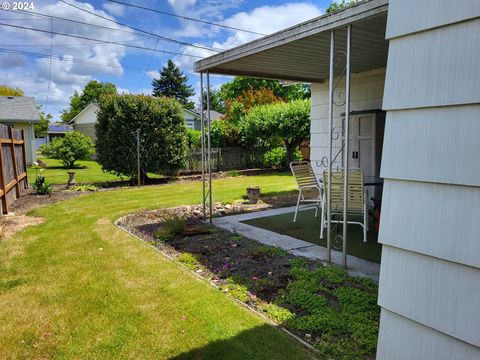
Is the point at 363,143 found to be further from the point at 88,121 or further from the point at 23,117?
the point at 88,121

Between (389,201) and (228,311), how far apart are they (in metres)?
1.70

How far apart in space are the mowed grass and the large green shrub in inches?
254

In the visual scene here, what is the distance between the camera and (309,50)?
16.2 feet

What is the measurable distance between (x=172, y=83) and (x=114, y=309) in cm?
5469

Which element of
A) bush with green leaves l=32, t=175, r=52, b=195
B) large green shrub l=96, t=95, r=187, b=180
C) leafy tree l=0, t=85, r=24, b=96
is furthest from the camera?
leafy tree l=0, t=85, r=24, b=96

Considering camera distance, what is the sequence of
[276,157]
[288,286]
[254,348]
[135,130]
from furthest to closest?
1. [276,157]
2. [135,130]
3. [288,286]
4. [254,348]

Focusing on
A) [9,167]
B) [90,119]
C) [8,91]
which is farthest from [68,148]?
[8,91]

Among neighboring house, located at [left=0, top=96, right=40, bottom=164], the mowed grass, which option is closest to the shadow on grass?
the mowed grass

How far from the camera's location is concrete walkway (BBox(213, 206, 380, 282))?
382 cm

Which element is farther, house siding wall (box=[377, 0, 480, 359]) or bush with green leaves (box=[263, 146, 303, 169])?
bush with green leaves (box=[263, 146, 303, 169])

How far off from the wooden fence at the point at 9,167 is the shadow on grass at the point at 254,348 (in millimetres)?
5968

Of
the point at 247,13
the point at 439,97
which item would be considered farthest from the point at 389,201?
the point at 247,13

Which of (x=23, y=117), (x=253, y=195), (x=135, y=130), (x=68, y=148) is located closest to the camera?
(x=253, y=195)

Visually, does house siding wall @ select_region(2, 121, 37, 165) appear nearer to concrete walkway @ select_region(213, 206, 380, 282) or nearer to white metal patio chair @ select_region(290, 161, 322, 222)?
concrete walkway @ select_region(213, 206, 380, 282)
